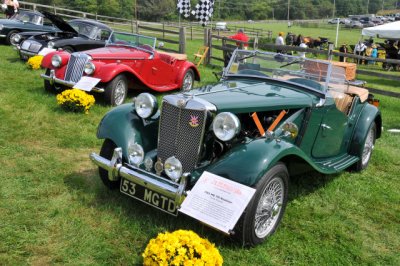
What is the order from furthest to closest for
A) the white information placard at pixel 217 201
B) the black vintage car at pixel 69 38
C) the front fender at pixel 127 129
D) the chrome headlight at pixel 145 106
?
the black vintage car at pixel 69 38
the chrome headlight at pixel 145 106
the front fender at pixel 127 129
the white information placard at pixel 217 201

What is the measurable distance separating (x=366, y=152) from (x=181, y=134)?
3.08 metres

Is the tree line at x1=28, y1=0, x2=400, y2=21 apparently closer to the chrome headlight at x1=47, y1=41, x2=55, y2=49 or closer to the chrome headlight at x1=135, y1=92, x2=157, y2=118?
the chrome headlight at x1=47, y1=41, x2=55, y2=49

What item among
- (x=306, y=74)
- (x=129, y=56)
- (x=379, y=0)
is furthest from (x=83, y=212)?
(x=379, y=0)

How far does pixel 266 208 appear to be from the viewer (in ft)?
10.6

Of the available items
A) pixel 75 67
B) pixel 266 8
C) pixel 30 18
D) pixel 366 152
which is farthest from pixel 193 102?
pixel 266 8

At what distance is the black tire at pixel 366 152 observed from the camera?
197 inches

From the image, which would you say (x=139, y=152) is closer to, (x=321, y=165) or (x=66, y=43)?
(x=321, y=165)

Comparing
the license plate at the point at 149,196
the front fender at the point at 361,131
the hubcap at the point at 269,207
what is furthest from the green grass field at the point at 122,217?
the front fender at the point at 361,131

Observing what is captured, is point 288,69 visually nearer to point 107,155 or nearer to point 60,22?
point 107,155

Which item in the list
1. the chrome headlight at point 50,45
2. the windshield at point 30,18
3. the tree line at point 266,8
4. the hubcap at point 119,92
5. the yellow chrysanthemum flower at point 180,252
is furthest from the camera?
the tree line at point 266,8

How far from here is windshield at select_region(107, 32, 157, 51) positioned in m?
8.41

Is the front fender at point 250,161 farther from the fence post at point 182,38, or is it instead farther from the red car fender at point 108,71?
the fence post at point 182,38

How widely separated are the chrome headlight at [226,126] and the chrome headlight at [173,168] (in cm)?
44

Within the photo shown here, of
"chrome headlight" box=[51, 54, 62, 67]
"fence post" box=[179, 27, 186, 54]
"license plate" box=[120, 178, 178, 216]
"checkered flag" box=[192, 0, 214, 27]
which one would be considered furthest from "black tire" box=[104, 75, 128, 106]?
"checkered flag" box=[192, 0, 214, 27]
